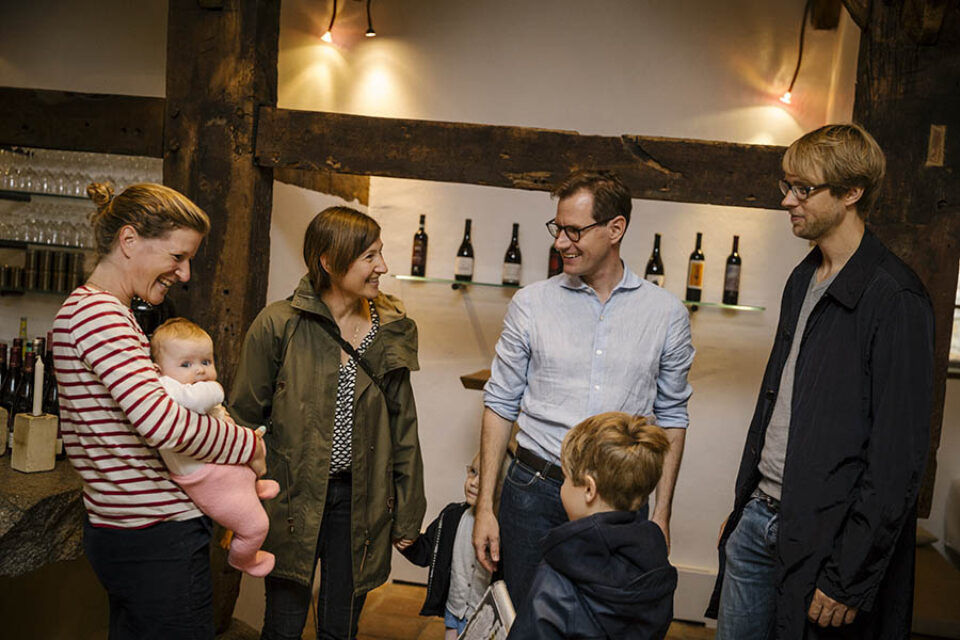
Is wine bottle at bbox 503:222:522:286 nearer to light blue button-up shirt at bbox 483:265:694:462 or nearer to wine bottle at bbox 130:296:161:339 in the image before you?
wine bottle at bbox 130:296:161:339

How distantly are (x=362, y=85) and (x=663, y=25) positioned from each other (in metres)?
1.59

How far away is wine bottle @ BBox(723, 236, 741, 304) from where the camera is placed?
4.08 m

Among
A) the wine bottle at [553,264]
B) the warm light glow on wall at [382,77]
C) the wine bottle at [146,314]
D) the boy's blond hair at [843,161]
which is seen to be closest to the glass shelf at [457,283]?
the wine bottle at [553,264]

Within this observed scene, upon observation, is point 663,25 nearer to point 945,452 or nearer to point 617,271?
point 617,271

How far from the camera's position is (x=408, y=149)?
8.81 feet

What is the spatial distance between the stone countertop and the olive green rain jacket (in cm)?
57

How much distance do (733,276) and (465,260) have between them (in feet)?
4.53

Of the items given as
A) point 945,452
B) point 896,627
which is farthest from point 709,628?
point 896,627

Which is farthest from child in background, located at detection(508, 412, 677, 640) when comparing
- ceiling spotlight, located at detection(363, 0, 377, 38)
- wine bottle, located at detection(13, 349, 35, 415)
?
ceiling spotlight, located at detection(363, 0, 377, 38)

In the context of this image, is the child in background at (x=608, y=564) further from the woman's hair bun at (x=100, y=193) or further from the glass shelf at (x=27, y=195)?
the glass shelf at (x=27, y=195)

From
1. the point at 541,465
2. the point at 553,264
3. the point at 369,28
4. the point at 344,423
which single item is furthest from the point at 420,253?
the point at 541,465

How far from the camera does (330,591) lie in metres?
2.26

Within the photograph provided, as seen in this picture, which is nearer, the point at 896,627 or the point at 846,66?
the point at 896,627

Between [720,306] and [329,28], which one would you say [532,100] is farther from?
[720,306]
